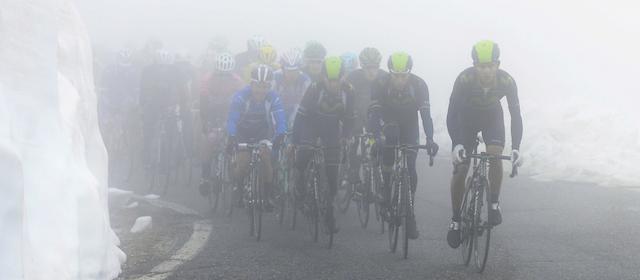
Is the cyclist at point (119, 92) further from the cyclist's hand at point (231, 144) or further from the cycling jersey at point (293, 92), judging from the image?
the cyclist's hand at point (231, 144)

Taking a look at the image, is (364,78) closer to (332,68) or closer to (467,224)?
(332,68)

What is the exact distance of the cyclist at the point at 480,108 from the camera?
7750 millimetres

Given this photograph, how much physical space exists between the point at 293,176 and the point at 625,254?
394 centimetres

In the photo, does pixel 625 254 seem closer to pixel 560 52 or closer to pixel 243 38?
pixel 560 52

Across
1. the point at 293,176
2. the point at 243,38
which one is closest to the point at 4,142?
the point at 293,176

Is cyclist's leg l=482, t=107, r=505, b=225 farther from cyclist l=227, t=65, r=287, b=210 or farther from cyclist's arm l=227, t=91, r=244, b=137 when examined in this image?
cyclist's arm l=227, t=91, r=244, b=137

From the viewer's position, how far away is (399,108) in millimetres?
9273

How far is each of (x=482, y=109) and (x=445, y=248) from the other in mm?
1520

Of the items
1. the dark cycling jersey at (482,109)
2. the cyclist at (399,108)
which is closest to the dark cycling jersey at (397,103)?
the cyclist at (399,108)

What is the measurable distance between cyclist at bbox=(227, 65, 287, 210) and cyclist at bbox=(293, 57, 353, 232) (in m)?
0.59

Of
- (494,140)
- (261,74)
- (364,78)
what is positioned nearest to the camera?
(494,140)

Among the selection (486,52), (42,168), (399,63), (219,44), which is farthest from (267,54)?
(42,168)

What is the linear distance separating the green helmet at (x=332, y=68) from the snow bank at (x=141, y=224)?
2.63 metres

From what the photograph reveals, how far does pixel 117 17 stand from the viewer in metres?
59.2
